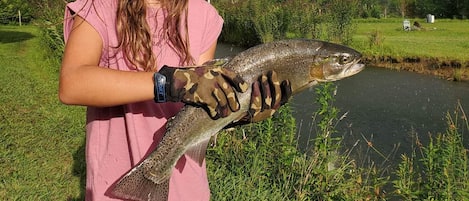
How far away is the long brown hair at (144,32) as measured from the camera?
78.6 inches

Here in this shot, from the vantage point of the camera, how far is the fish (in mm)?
2012

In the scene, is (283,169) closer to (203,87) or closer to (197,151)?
(197,151)

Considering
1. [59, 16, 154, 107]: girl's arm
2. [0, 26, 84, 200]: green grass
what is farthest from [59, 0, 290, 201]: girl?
[0, 26, 84, 200]: green grass

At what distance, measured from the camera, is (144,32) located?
2041 millimetres

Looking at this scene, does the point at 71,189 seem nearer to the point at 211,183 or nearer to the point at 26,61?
the point at 211,183

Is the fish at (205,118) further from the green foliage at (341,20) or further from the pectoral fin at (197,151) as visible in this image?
the green foliage at (341,20)

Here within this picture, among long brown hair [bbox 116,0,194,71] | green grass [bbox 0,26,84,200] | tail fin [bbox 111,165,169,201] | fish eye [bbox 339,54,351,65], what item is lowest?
green grass [bbox 0,26,84,200]

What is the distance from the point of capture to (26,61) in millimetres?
20062

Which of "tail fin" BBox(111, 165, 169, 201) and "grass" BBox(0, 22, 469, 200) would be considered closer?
"tail fin" BBox(111, 165, 169, 201)

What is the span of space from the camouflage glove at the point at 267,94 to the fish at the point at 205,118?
31 millimetres

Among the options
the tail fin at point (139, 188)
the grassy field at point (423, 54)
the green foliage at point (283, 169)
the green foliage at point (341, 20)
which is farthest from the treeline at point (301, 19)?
the tail fin at point (139, 188)

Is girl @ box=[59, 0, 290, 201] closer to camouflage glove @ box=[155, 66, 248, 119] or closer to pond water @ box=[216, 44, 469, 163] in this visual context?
camouflage glove @ box=[155, 66, 248, 119]

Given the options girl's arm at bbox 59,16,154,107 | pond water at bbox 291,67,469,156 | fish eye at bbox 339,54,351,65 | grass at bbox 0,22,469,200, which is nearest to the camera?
girl's arm at bbox 59,16,154,107

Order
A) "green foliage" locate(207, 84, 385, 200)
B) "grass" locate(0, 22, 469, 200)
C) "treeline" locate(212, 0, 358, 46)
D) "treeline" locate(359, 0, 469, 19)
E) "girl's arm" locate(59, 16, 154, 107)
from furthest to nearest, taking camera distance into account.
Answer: "treeline" locate(359, 0, 469, 19) < "treeline" locate(212, 0, 358, 46) < "green foliage" locate(207, 84, 385, 200) < "grass" locate(0, 22, 469, 200) < "girl's arm" locate(59, 16, 154, 107)
